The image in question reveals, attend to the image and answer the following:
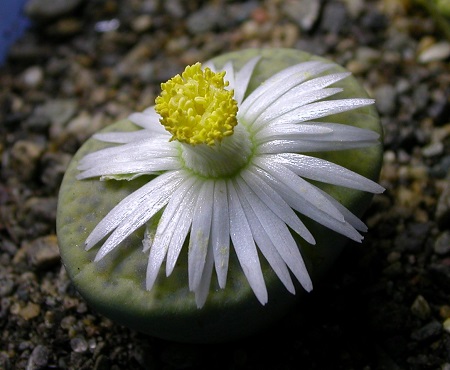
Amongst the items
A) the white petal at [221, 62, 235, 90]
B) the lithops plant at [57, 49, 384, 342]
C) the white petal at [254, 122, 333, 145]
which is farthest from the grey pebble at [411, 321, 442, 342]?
the white petal at [221, 62, 235, 90]

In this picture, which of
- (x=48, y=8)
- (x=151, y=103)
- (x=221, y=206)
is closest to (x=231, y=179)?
(x=221, y=206)

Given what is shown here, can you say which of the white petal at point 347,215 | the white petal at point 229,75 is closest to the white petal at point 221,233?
the white petal at point 347,215

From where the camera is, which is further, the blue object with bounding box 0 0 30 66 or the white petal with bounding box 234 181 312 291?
the blue object with bounding box 0 0 30 66

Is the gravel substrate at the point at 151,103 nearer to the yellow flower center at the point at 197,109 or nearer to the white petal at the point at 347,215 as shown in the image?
the white petal at the point at 347,215

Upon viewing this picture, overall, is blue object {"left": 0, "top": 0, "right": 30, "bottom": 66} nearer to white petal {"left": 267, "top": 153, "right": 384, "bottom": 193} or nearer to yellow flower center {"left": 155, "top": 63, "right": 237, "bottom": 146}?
yellow flower center {"left": 155, "top": 63, "right": 237, "bottom": 146}

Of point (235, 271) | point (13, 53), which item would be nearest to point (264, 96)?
point (235, 271)

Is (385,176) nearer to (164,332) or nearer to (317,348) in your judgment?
(317,348)

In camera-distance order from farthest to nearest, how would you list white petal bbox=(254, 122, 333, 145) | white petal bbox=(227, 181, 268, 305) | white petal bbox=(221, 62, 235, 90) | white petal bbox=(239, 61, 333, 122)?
white petal bbox=(221, 62, 235, 90), white petal bbox=(239, 61, 333, 122), white petal bbox=(254, 122, 333, 145), white petal bbox=(227, 181, 268, 305)
